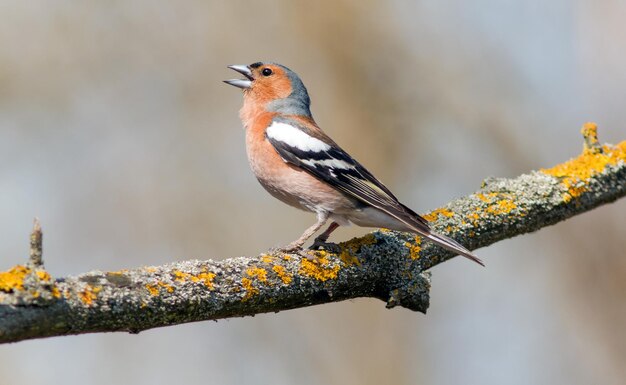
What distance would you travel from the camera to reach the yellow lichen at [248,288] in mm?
3939

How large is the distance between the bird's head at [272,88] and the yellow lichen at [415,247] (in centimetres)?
213

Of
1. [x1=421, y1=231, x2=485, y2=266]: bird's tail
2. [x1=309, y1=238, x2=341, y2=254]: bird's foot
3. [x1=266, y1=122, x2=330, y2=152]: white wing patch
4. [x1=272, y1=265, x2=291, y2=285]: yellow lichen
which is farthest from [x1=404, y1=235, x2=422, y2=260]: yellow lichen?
[x1=266, y1=122, x2=330, y2=152]: white wing patch

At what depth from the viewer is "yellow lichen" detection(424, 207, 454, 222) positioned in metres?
5.52

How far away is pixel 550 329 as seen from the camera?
969 cm

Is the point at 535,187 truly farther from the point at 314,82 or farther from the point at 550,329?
the point at 314,82

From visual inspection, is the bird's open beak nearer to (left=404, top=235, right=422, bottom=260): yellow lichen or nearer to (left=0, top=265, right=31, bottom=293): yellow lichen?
(left=404, top=235, right=422, bottom=260): yellow lichen

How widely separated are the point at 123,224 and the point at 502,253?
5230 millimetres

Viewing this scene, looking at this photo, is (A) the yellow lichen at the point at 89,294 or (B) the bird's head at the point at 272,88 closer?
(A) the yellow lichen at the point at 89,294

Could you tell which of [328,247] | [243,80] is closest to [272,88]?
[243,80]

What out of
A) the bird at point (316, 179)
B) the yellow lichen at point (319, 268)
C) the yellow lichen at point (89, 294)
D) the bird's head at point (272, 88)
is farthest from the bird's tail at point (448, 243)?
the yellow lichen at point (89, 294)

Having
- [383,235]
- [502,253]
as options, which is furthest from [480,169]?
[383,235]

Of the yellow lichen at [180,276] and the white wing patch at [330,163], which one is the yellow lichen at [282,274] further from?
the white wing patch at [330,163]

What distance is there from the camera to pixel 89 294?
10.9 ft

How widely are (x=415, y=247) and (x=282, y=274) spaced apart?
4.42 ft
